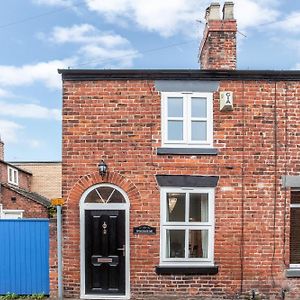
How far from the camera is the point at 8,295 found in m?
9.03

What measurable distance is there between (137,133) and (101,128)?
2.83ft

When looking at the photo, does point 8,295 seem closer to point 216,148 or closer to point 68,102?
point 68,102

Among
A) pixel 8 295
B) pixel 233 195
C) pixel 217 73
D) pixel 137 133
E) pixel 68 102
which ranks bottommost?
pixel 8 295

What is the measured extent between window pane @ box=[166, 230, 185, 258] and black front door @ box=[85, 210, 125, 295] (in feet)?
3.56

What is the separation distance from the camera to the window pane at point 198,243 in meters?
9.05

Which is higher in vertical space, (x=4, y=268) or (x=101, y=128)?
(x=101, y=128)

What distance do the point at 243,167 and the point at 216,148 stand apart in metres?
0.78

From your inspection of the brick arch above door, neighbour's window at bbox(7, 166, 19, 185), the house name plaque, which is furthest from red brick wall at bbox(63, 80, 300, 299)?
neighbour's window at bbox(7, 166, 19, 185)

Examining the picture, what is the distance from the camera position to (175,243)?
9.07 metres

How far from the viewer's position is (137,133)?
909 cm

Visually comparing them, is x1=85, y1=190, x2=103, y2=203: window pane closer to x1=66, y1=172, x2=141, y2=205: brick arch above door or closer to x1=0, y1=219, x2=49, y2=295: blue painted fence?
x1=66, y1=172, x2=141, y2=205: brick arch above door

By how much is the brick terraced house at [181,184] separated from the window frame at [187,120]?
0.02 meters

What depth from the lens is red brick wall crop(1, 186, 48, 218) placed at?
20.6m

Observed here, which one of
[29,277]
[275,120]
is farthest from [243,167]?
[29,277]
